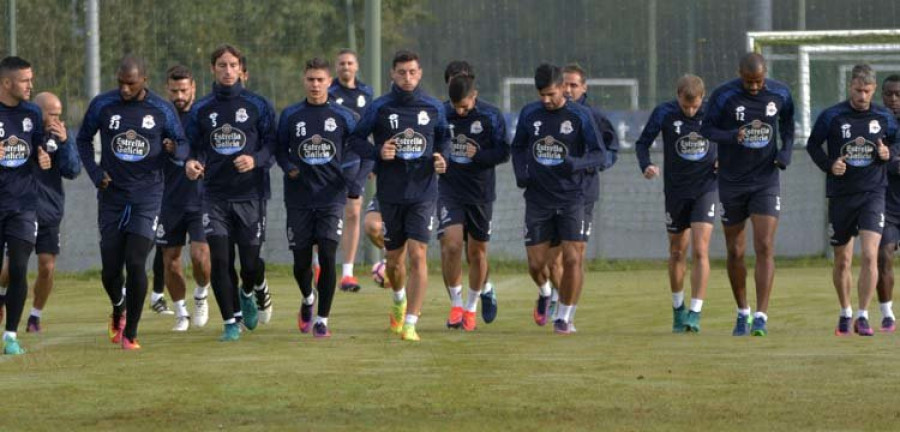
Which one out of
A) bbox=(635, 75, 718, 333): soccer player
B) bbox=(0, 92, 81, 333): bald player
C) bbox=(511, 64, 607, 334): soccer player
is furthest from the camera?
bbox=(635, 75, 718, 333): soccer player

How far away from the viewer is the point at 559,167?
14.5 metres

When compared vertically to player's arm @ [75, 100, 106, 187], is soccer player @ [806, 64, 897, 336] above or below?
below

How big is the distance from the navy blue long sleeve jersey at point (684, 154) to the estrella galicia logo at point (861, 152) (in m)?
1.19

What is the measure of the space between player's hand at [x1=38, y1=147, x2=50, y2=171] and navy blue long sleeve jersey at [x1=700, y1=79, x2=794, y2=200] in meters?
4.83

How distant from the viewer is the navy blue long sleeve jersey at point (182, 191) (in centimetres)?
1481

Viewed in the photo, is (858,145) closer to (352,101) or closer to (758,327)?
(758,327)

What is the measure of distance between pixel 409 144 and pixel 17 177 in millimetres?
2767

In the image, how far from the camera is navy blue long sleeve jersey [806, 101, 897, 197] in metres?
14.2

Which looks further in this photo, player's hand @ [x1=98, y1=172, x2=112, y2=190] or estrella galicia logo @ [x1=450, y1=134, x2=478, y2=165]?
estrella galicia logo @ [x1=450, y1=134, x2=478, y2=165]

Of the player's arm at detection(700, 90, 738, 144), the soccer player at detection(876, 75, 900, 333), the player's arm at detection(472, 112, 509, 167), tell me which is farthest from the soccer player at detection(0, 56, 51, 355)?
the soccer player at detection(876, 75, 900, 333)

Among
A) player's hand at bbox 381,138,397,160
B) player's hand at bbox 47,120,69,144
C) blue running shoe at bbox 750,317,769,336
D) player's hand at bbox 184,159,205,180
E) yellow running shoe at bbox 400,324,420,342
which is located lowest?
blue running shoe at bbox 750,317,769,336

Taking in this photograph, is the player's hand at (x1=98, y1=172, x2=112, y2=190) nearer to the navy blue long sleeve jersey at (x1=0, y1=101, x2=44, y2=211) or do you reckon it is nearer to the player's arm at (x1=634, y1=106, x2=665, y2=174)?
the navy blue long sleeve jersey at (x1=0, y1=101, x2=44, y2=211)

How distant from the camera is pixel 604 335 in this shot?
571 inches

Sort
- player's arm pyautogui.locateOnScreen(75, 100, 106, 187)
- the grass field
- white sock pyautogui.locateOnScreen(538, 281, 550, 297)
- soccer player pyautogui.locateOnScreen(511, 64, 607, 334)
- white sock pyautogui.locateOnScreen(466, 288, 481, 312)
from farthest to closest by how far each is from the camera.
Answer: white sock pyautogui.locateOnScreen(538, 281, 550, 297) → white sock pyautogui.locateOnScreen(466, 288, 481, 312) → soccer player pyautogui.locateOnScreen(511, 64, 607, 334) → player's arm pyautogui.locateOnScreen(75, 100, 106, 187) → the grass field
